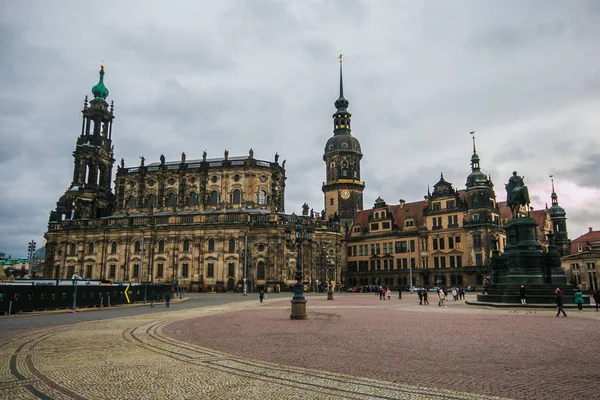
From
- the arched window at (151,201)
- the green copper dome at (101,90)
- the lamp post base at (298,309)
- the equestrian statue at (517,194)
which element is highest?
the green copper dome at (101,90)

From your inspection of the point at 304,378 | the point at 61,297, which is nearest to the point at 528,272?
the point at 304,378

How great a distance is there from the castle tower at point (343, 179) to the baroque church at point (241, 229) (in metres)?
0.28

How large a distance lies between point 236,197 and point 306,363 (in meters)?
65.3

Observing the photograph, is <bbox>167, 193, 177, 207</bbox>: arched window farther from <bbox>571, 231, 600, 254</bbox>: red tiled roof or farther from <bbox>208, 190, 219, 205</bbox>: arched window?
<bbox>571, 231, 600, 254</bbox>: red tiled roof

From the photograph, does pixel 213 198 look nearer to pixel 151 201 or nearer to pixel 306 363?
pixel 151 201

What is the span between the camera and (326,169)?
93.1 meters

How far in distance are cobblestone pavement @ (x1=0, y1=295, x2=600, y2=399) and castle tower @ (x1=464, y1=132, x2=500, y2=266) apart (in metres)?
52.6

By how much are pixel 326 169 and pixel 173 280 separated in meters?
39.6

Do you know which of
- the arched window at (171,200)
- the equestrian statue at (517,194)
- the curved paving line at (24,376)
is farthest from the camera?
the arched window at (171,200)

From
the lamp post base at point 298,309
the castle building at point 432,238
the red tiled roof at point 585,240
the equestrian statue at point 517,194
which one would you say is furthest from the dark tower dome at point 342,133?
the lamp post base at point 298,309

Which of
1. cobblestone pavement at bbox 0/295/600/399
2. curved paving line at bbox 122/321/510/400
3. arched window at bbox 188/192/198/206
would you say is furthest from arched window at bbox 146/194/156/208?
curved paving line at bbox 122/321/510/400

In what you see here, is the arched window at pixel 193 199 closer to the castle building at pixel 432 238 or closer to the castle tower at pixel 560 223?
the castle building at pixel 432 238

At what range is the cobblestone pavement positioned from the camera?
8.08 metres

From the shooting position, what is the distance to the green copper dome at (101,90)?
87.8m
